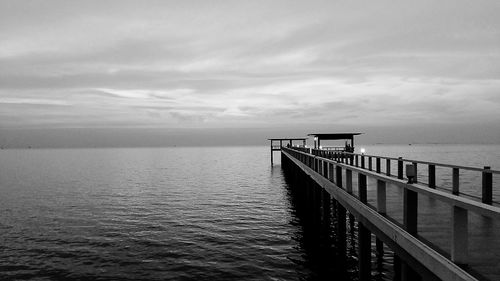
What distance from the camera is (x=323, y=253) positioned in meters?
15.0

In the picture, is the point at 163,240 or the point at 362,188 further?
the point at 163,240

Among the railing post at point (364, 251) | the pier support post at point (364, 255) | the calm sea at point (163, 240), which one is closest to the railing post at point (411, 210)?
the railing post at point (364, 251)

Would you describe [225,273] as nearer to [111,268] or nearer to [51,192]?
[111,268]

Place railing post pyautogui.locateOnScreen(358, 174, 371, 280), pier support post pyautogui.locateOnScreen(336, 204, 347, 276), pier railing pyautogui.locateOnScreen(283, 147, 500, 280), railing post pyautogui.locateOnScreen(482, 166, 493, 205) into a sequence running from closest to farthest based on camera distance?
pier railing pyautogui.locateOnScreen(283, 147, 500, 280) → railing post pyautogui.locateOnScreen(358, 174, 371, 280) → railing post pyautogui.locateOnScreen(482, 166, 493, 205) → pier support post pyautogui.locateOnScreen(336, 204, 347, 276)

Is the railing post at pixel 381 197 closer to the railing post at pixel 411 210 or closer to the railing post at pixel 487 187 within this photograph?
the railing post at pixel 411 210

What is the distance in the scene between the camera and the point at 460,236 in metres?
4.90

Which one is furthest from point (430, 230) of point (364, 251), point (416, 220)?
point (364, 251)

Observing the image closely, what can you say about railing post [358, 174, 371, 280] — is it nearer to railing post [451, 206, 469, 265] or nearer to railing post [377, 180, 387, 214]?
railing post [377, 180, 387, 214]

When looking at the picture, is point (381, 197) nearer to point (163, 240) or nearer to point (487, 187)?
point (487, 187)

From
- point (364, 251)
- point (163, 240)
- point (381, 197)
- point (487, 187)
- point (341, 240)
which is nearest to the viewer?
point (381, 197)

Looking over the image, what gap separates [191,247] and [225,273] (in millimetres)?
3498

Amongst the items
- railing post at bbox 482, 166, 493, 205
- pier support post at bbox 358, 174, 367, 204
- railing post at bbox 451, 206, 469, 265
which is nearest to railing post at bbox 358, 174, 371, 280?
pier support post at bbox 358, 174, 367, 204

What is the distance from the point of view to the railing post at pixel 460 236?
16.0ft

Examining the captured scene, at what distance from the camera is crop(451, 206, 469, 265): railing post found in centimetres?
486
